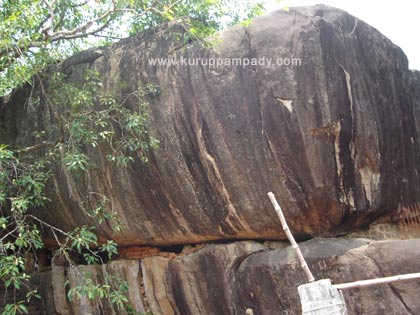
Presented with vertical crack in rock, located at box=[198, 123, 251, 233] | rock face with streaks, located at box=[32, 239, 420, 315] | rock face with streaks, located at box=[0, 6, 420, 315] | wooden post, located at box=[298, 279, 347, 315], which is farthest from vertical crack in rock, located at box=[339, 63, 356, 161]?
wooden post, located at box=[298, 279, 347, 315]

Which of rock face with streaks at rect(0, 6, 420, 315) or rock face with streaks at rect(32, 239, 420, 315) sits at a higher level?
rock face with streaks at rect(0, 6, 420, 315)

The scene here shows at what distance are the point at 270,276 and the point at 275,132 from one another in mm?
1476

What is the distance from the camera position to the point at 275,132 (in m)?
4.95

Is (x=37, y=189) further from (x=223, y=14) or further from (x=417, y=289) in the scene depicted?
(x=417, y=289)

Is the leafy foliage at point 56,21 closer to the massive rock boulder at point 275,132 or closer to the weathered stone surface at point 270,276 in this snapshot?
the massive rock boulder at point 275,132

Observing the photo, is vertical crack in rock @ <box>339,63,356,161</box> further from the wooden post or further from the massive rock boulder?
the wooden post

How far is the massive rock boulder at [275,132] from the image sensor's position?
16.0 feet

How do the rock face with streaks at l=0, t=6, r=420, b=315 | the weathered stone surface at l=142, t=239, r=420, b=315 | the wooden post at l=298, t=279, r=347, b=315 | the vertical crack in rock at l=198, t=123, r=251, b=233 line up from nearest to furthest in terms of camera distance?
the wooden post at l=298, t=279, r=347, b=315 → the weathered stone surface at l=142, t=239, r=420, b=315 → the rock face with streaks at l=0, t=6, r=420, b=315 → the vertical crack in rock at l=198, t=123, r=251, b=233

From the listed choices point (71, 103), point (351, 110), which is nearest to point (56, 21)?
point (71, 103)

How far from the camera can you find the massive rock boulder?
16.0 feet

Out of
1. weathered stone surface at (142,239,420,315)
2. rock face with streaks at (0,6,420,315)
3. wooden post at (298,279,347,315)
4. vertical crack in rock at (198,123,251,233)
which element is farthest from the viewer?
vertical crack in rock at (198,123,251,233)

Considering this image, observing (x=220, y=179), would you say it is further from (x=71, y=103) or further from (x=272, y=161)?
(x=71, y=103)

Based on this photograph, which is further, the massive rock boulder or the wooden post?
the massive rock boulder

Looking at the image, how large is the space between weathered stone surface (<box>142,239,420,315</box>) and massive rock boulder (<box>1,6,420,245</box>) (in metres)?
0.31
